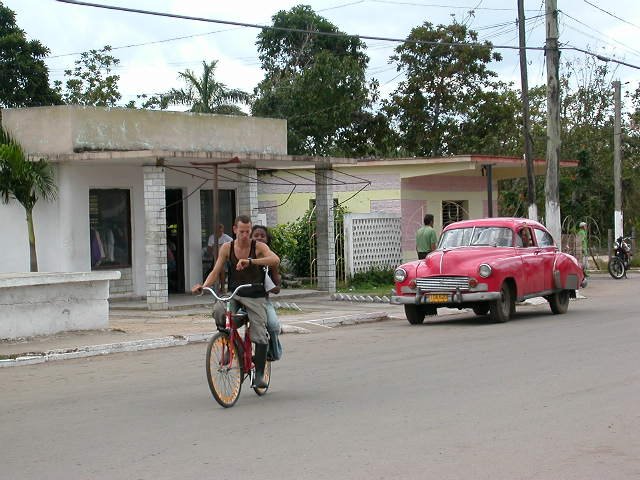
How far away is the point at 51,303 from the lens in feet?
53.3

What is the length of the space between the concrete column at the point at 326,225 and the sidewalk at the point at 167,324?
60 centimetres

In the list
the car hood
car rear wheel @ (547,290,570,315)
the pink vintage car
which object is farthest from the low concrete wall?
car rear wheel @ (547,290,570,315)

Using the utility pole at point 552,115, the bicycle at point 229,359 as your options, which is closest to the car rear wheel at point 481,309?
the utility pole at point 552,115

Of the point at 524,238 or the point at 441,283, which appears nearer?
the point at 441,283

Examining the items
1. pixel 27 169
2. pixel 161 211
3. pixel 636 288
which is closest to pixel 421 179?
pixel 636 288

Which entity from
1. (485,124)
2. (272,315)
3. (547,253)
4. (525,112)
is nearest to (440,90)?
(485,124)

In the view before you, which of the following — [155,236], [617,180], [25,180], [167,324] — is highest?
[617,180]

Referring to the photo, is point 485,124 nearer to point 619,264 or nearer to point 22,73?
point 619,264

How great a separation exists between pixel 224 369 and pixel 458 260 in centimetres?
903

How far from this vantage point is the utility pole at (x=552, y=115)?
26.2 metres

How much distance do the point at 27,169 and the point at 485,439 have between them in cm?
1555

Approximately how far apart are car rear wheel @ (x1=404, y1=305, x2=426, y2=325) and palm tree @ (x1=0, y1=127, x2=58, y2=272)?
821 centimetres

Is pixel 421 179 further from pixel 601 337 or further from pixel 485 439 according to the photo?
pixel 485 439

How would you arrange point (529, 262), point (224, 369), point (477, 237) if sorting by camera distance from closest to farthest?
point (224, 369), point (529, 262), point (477, 237)
